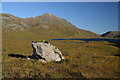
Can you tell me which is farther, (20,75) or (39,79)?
(20,75)

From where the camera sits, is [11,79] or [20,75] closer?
[11,79]

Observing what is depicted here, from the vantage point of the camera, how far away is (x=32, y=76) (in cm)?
1011

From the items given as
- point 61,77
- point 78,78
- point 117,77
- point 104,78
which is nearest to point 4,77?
point 61,77

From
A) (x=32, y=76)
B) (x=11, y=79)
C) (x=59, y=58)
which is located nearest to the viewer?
(x=11, y=79)

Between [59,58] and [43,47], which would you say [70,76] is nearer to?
[59,58]

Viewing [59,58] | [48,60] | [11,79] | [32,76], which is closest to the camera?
[11,79]

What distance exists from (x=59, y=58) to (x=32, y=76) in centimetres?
716

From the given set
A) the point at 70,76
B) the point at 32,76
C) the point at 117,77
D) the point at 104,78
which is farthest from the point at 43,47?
the point at 117,77

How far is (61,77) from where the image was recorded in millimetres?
10023

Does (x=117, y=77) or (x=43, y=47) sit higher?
(x=43, y=47)

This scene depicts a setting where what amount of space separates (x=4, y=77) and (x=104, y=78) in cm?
1050

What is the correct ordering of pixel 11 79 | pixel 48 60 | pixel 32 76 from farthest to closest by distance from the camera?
pixel 48 60 < pixel 32 76 < pixel 11 79

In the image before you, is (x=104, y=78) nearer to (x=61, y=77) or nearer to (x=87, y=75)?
(x=87, y=75)

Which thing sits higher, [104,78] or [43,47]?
[43,47]
